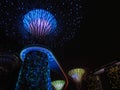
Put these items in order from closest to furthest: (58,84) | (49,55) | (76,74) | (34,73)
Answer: (34,73) → (49,55) → (76,74) → (58,84)

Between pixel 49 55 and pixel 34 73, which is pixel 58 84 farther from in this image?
pixel 34 73

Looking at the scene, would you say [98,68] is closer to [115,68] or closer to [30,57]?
[115,68]

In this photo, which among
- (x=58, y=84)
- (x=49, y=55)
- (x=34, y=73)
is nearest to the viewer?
(x=34, y=73)

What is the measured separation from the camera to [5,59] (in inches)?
968

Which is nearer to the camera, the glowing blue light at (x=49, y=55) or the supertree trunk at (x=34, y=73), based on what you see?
the supertree trunk at (x=34, y=73)

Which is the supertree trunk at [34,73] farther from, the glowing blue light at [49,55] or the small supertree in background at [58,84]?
the small supertree in background at [58,84]

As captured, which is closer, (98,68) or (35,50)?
(35,50)

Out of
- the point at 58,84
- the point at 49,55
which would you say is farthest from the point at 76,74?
the point at 49,55

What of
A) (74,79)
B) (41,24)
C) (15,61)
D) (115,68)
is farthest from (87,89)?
(41,24)

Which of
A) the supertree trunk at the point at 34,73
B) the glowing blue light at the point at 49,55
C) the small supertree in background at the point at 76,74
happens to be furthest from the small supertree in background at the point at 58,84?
the supertree trunk at the point at 34,73

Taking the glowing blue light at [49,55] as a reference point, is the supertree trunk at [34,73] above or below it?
below

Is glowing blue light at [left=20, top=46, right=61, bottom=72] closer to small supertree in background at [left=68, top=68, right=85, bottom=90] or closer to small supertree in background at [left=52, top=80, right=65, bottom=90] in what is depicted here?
small supertree in background at [left=68, top=68, right=85, bottom=90]

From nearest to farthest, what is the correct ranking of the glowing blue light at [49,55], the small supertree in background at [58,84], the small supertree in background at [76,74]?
the glowing blue light at [49,55], the small supertree in background at [76,74], the small supertree in background at [58,84]

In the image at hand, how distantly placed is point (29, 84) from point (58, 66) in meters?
5.65
